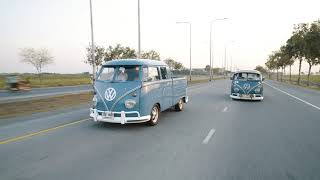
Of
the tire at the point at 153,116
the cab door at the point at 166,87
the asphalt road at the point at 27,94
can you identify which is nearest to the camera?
the tire at the point at 153,116

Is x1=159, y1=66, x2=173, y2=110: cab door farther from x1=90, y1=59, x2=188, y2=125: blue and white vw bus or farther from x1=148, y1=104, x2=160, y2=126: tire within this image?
x1=148, y1=104, x2=160, y2=126: tire

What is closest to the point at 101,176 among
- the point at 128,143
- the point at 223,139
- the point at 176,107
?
the point at 128,143

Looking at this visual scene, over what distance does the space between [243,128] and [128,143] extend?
13.4 feet

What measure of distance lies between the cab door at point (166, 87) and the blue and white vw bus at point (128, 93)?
24cm

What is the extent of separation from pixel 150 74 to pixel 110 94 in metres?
1.69

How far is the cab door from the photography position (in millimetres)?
→ 11625

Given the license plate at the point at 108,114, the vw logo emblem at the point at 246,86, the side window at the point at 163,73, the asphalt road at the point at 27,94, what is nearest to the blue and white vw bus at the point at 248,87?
the vw logo emblem at the point at 246,86

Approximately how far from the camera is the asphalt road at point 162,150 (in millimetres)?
5648

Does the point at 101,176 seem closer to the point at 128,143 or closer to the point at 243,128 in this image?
the point at 128,143

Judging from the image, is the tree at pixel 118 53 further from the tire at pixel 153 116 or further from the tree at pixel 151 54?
the tire at pixel 153 116

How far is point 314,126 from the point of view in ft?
35.1

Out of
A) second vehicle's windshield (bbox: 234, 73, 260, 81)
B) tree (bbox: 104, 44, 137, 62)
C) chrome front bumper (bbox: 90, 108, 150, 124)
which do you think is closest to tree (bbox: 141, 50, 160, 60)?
tree (bbox: 104, 44, 137, 62)

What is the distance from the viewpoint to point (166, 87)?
11961 mm

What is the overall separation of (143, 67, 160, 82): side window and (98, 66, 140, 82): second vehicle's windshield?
0.26 m
